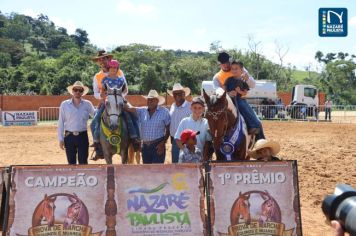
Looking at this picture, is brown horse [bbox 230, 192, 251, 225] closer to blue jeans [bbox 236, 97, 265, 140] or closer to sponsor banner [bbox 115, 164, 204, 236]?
sponsor banner [bbox 115, 164, 204, 236]

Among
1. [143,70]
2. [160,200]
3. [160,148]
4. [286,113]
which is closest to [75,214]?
[160,200]

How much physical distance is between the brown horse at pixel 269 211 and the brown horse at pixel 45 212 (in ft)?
7.31

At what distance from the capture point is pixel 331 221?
2.13 meters

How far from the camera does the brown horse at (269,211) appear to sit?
209 inches

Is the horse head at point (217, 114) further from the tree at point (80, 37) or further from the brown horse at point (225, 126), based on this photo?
the tree at point (80, 37)

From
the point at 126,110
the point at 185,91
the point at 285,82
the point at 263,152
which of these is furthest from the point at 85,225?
the point at 285,82

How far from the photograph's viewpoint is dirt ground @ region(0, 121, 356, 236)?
27.3 ft

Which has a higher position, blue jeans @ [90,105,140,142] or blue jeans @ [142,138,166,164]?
blue jeans @ [90,105,140,142]

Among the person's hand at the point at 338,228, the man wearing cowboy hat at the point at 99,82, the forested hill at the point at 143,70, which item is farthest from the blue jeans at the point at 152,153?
the forested hill at the point at 143,70

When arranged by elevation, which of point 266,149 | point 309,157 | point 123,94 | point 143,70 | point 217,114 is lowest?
point 309,157

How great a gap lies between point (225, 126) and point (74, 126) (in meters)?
2.84

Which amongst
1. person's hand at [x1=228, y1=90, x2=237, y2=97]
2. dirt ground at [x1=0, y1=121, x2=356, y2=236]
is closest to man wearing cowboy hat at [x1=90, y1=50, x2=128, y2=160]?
person's hand at [x1=228, y1=90, x2=237, y2=97]

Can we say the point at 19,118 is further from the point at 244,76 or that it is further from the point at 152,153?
the point at 244,76

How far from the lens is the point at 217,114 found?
21.4 ft
